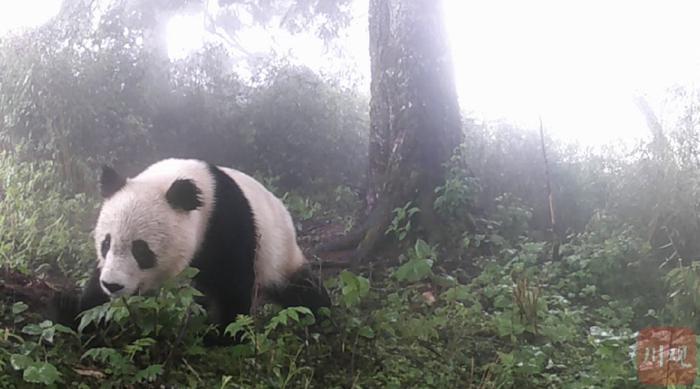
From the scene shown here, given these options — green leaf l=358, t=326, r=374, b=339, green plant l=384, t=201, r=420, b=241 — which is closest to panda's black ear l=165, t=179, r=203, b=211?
green leaf l=358, t=326, r=374, b=339

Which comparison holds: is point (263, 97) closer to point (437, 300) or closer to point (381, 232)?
point (381, 232)

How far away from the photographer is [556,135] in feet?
21.3

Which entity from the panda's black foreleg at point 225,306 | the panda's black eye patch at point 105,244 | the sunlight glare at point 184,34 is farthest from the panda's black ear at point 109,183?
the sunlight glare at point 184,34

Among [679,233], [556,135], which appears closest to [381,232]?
[679,233]

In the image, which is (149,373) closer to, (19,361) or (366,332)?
(19,361)

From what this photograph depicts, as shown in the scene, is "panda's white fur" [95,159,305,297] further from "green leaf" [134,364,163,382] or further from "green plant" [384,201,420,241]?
"green plant" [384,201,420,241]

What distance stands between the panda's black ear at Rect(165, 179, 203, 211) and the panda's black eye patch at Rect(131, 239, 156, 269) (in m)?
0.22

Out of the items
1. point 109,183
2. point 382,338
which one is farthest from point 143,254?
point 382,338

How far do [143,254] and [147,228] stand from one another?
0.12 metres

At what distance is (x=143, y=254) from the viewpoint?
295 cm

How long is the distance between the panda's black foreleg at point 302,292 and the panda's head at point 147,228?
73 centimetres

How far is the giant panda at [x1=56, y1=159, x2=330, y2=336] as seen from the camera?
2.94 meters

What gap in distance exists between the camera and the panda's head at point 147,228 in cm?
290

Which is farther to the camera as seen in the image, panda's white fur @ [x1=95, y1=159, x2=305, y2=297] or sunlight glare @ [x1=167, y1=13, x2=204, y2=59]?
sunlight glare @ [x1=167, y1=13, x2=204, y2=59]
